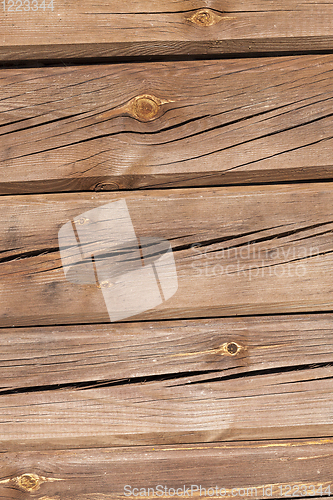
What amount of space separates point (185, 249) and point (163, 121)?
0.34m

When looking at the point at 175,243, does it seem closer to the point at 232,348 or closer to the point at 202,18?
the point at 232,348

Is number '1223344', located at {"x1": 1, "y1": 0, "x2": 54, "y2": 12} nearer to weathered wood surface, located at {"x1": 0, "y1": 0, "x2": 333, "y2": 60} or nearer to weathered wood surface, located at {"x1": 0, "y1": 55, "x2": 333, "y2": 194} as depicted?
weathered wood surface, located at {"x1": 0, "y1": 0, "x2": 333, "y2": 60}

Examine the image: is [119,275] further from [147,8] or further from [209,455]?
[147,8]

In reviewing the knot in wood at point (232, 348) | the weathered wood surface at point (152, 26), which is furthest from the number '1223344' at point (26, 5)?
the knot in wood at point (232, 348)

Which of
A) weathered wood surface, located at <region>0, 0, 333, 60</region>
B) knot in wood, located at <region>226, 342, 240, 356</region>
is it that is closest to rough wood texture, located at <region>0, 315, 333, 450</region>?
knot in wood, located at <region>226, 342, 240, 356</region>

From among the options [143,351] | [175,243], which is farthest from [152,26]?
[143,351]

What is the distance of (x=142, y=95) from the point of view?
874 mm

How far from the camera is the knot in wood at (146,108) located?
2.87 feet

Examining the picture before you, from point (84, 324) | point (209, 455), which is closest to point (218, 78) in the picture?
point (84, 324)

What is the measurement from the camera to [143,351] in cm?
90

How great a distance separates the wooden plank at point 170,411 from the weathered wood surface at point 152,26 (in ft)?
2.91

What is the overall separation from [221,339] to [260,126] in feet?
1.91

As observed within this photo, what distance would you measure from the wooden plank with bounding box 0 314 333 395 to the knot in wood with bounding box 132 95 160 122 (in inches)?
21.7

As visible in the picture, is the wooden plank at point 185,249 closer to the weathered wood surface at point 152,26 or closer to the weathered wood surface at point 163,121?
the weathered wood surface at point 163,121
